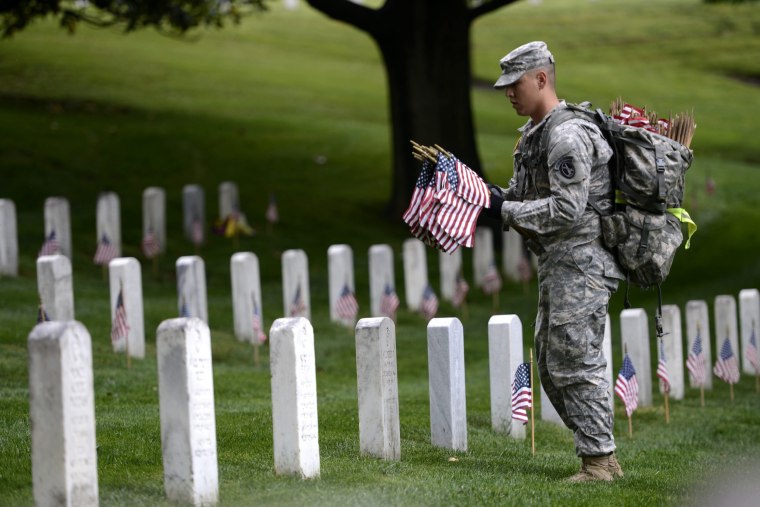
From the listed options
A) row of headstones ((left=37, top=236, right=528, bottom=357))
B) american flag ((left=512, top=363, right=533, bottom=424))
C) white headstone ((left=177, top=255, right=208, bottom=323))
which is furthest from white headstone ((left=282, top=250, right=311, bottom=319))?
american flag ((left=512, top=363, right=533, bottom=424))

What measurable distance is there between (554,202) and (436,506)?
1.77m

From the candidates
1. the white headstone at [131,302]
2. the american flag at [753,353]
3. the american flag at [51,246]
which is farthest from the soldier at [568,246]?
the american flag at [51,246]

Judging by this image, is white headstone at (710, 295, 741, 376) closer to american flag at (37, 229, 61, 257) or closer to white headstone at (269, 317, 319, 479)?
white headstone at (269, 317, 319, 479)

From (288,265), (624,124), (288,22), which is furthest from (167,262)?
(288,22)

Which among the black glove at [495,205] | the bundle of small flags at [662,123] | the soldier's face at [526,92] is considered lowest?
the black glove at [495,205]

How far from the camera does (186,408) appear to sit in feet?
19.2

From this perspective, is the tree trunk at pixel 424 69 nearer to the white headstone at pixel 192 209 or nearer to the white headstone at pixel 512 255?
the white headstone at pixel 512 255

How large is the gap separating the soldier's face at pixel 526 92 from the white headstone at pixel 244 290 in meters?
7.79

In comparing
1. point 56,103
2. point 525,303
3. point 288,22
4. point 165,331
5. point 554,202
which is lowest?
point 525,303

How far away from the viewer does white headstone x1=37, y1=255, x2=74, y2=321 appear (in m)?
12.3

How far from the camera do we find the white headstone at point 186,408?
5863 mm

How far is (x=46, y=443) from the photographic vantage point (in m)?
5.55

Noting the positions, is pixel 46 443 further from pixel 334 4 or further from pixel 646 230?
pixel 334 4

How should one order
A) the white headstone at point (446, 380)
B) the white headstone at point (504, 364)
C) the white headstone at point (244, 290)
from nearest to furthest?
1. the white headstone at point (446, 380)
2. the white headstone at point (504, 364)
3. the white headstone at point (244, 290)
